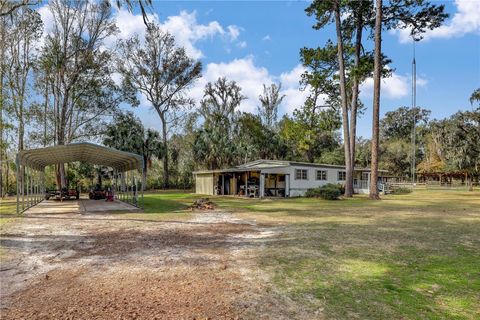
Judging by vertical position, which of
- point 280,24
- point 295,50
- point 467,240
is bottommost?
point 467,240

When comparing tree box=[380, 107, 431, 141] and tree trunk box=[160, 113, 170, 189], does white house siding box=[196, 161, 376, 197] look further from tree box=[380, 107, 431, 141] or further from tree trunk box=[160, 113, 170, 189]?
tree box=[380, 107, 431, 141]

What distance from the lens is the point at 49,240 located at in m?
8.12

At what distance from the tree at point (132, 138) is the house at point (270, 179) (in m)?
6.50

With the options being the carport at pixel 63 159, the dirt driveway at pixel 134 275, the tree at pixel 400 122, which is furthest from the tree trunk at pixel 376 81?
the tree at pixel 400 122

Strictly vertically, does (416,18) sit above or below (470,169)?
above

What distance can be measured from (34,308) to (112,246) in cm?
349

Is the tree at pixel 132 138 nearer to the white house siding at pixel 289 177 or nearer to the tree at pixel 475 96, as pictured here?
the white house siding at pixel 289 177

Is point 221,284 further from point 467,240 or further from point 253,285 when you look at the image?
point 467,240

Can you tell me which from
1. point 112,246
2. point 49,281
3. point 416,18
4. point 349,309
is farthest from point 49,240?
point 416,18

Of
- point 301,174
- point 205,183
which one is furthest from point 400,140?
point 205,183

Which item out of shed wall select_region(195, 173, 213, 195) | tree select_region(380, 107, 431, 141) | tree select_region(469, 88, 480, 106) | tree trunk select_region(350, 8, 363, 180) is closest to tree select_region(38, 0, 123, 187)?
shed wall select_region(195, 173, 213, 195)

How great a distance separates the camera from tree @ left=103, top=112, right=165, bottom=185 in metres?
32.8

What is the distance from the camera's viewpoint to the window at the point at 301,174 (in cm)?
2652

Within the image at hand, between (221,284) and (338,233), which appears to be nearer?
(221,284)
